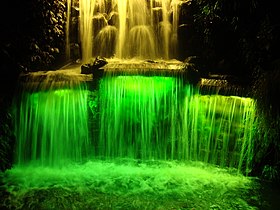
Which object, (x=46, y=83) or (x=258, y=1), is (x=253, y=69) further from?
(x=46, y=83)

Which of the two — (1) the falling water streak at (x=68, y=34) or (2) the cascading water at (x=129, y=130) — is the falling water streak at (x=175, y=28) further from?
(1) the falling water streak at (x=68, y=34)

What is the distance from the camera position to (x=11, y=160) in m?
7.55

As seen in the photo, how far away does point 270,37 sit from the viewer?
7.44 metres

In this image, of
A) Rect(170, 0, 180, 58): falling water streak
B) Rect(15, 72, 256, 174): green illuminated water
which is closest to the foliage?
Rect(15, 72, 256, 174): green illuminated water

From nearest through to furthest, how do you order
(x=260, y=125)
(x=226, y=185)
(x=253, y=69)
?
(x=226, y=185) < (x=260, y=125) < (x=253, y=69)

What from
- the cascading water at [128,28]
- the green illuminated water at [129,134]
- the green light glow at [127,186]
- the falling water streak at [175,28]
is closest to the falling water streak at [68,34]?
the cascading water at [128,28]

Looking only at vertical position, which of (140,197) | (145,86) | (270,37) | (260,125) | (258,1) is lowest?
(140,197)

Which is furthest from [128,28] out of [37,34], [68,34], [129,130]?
[129,130]

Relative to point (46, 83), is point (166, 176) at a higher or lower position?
lower

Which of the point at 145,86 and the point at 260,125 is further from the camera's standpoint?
the point at 145,86

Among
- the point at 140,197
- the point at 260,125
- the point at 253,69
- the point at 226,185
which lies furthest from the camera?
the point at 253,69

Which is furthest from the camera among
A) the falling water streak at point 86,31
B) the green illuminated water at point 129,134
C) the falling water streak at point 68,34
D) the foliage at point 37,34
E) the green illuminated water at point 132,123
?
the falling water streak at point 86,31

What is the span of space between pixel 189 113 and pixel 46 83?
3.39 meters

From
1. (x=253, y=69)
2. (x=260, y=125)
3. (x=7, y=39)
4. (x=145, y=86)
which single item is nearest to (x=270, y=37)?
(x=253, y=69)
